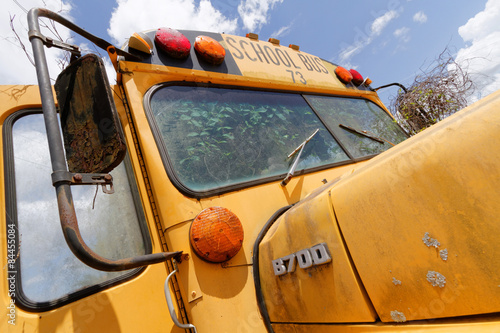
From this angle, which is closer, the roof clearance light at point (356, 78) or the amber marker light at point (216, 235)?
the amber marker light at point (216, 235)

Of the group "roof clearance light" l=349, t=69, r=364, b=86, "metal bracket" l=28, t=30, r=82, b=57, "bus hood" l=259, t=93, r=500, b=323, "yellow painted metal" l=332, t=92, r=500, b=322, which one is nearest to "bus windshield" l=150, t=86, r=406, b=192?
"metal bracket" l=28, t=30, r=82, b=57

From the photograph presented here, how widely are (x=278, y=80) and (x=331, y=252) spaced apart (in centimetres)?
138

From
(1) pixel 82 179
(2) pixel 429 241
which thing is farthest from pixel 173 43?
(2) pixel 429 241

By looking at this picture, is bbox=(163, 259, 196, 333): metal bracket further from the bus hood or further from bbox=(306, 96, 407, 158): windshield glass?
bbox=(306, 96, 407, 158): windshield glass

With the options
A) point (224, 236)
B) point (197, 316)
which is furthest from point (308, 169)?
point (197, 316)

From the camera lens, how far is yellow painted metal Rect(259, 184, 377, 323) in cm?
79

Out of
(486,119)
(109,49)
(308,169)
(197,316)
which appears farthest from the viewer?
(308,169)

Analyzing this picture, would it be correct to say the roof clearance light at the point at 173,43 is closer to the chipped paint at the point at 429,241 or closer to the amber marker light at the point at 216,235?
the amber marker light at the point at 216,235

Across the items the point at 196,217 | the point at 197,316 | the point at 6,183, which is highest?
the point at 6,183

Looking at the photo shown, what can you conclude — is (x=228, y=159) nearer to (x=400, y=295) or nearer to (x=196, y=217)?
(x=196, y=217)

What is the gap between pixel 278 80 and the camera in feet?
6.27

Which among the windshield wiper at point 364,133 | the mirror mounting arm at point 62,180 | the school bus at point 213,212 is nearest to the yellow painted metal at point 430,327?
the school bus at point 213,212

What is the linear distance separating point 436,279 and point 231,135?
106cm

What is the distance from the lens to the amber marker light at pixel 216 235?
1015 mm
